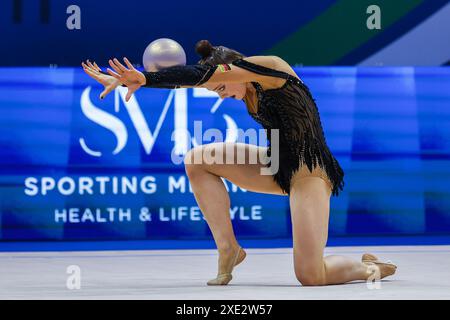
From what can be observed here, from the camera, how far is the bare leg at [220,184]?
199 inches

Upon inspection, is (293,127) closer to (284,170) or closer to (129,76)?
(284,170)

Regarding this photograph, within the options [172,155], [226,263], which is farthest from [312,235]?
[172,155]

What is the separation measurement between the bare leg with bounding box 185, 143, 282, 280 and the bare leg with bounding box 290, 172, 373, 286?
25 centimetres

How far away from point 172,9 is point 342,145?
212 cm

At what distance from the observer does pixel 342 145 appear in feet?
25.8

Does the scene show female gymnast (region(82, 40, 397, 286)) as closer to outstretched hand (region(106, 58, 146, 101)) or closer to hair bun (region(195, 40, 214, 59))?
hair bun (region(195, 40, 214, 59))

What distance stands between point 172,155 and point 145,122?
34 cm

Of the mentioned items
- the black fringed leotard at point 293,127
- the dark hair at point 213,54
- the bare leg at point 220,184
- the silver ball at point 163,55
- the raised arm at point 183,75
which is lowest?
the bare leg at point 220,184

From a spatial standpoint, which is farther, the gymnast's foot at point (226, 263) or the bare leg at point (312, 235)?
the gymnast's foot at point (226, 263)

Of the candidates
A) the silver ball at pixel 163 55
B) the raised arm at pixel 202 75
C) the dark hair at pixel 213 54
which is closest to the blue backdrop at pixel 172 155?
the dark hair at pixel 213 54

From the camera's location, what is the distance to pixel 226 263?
16.4 ft

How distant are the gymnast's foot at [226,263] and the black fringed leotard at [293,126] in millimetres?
409

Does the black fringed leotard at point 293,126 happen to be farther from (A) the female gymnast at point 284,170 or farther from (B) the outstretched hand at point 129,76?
(B) the outstretched hand at point 129,76

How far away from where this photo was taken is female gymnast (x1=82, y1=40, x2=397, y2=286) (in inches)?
187
